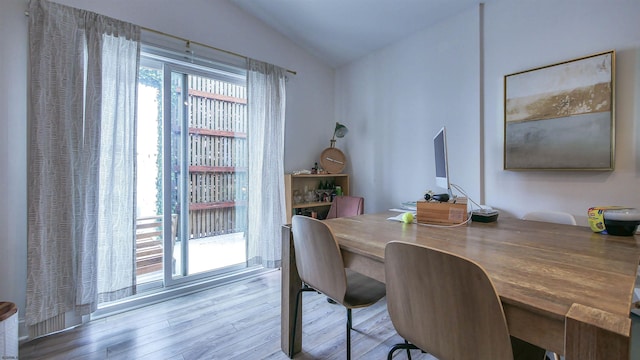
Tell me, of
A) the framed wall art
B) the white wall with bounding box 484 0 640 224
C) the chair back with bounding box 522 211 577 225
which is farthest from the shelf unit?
the chair back with bounding box 522 211 577 225

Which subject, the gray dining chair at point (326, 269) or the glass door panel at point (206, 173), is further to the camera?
the glass door panel at point (206, 173)

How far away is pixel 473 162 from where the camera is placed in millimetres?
2385

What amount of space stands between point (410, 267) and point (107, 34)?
8.26 ft

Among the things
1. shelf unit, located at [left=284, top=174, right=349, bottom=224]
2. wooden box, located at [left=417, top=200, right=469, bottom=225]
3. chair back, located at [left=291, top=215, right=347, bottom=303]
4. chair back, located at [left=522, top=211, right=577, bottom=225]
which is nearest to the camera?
chair back, located at [left=291, top=215, right=347, bottom=303]

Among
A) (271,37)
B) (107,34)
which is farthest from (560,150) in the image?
(107,34)

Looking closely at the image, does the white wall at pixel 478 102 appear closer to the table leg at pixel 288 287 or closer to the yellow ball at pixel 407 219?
the yellow ball at pixel 407 219

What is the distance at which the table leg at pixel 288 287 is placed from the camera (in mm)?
1560

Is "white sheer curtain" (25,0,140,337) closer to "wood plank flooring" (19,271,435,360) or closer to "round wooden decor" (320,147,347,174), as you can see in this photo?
"wood plank flooring" (19,271,435,360)

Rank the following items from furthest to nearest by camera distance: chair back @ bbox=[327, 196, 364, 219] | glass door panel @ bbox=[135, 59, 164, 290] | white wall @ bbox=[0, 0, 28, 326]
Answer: chair back @ bbox=[327, 196, 364, 219] → glass door panel @ bbox=[135, 59, 164, 290] → white wall @ bbox=[0, 0, 28, 326]

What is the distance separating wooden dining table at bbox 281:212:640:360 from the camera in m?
0.54

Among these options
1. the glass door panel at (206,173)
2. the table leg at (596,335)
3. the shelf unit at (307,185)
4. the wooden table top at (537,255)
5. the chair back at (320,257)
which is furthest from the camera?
the shelf unit at (307,185)

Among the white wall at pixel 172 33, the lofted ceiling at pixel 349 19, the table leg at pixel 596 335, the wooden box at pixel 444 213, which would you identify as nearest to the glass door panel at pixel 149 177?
the white wall at pixel 172 33

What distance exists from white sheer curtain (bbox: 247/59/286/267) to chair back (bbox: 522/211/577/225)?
2127 millimetres

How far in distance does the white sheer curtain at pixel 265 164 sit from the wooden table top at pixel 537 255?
135 cm
